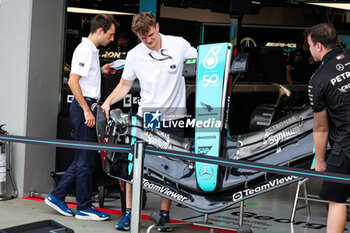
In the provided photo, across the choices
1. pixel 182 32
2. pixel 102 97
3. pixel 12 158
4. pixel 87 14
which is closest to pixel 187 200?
pixel 102 97

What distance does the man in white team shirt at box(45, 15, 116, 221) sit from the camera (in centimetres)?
524

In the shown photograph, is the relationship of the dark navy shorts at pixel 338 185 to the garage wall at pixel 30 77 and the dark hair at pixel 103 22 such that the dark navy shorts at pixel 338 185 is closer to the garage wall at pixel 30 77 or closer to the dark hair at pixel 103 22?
the dark hair at pixel 103 22

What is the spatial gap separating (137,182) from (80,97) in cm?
140

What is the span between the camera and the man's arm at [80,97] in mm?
5207

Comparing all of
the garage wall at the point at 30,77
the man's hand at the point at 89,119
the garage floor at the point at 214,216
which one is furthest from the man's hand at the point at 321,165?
the garage wall at the point at 30,77

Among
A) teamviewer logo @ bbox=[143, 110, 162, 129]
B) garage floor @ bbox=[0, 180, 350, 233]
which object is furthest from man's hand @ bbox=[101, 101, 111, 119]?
garage floor @ bbox=[0, 180, 350, 233]

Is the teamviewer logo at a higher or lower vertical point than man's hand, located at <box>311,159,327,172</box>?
higher

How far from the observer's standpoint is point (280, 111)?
6.23 metres

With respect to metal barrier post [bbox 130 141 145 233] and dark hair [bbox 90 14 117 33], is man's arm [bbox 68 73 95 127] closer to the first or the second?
dark hair [bbox 90 14 117 33]

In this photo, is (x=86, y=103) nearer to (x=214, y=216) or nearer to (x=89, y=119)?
(x=89, y=119)

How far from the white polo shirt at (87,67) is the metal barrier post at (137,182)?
1441mm

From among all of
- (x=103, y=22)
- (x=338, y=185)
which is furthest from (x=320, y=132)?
(x=103, y=22)

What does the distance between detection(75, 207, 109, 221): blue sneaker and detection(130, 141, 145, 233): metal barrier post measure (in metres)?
1.37

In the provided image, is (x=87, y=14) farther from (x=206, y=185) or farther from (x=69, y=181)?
(x=206, y=185)
